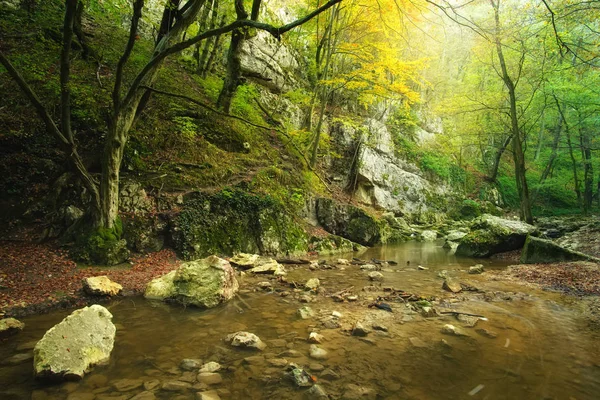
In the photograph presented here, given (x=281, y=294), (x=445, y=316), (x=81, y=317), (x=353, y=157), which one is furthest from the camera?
(x=353, y=157)

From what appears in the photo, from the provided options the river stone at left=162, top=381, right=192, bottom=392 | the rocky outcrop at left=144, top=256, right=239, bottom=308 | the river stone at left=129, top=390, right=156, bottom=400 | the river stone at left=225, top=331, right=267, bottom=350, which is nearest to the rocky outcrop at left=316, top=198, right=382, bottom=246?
the rocky outcrop at left=144, top=256, right=239, bottom=308

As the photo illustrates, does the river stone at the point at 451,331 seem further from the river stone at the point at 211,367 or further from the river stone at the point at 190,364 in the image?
the river stone at the point at 190,364

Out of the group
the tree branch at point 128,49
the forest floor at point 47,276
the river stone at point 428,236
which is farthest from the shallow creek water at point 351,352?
the river stone at point 428,236

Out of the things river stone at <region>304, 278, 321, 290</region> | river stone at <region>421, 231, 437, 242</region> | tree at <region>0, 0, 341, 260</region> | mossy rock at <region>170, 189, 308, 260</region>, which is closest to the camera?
tree at <region>0, 0, 341, 260</region>

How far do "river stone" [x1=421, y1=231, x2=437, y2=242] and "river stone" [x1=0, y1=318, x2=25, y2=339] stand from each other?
16.3 metres

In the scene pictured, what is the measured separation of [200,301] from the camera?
4594mm

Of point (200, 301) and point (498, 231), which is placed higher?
point (498, 231)

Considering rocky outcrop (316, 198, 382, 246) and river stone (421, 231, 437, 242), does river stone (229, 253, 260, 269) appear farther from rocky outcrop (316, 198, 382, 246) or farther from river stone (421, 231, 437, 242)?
river stone (421, 231, 437, 242)

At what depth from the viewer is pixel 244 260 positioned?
744 centimetres

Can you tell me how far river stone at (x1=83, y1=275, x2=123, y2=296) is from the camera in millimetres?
4637

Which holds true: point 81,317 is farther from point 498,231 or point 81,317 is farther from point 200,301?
point 498,231

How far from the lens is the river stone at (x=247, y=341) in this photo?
327 centimetres

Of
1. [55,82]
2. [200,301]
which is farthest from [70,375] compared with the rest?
[55,82]

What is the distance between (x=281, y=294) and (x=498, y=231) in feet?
29.8
